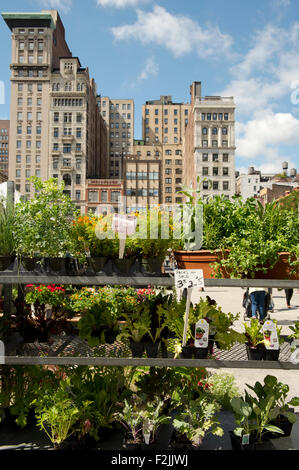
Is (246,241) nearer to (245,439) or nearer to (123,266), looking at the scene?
(123,266)

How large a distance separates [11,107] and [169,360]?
62802 millimetres

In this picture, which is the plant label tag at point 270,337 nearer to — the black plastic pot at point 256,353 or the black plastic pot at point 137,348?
the black plastic pot at point 256,353

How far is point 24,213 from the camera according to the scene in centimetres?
262

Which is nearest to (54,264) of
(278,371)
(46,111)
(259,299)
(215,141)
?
(278,371)

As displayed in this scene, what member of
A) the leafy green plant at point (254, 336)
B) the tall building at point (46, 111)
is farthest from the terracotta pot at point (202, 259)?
the tall building at point (46, 111)

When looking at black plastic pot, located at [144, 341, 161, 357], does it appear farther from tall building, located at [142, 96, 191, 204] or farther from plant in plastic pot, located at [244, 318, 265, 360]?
tall building, located at [142, 96, 191, 204]

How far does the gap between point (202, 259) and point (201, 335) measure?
0.50 m

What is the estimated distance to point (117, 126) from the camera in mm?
76188

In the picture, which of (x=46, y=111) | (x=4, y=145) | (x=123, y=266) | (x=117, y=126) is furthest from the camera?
(x=4, y=145)

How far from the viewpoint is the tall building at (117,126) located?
243 ft

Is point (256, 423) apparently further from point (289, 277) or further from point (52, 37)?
point (52, 37)

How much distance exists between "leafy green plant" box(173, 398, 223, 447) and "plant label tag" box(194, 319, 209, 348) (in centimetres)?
60

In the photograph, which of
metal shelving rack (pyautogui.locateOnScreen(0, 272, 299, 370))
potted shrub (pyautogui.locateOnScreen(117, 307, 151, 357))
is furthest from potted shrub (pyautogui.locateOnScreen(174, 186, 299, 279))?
potted shrub (pyautogui.locateOnScreen(117, 307, 151, 357))
